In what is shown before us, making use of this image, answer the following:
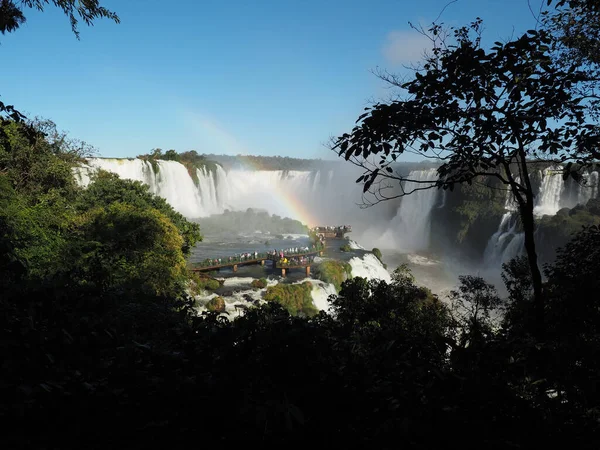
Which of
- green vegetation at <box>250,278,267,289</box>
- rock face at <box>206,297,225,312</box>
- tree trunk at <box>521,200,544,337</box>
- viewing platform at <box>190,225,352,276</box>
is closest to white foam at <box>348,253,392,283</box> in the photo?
viewing platform at <box>190,225,352,276</box>

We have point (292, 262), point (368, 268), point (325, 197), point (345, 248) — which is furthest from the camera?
point (325, 197)

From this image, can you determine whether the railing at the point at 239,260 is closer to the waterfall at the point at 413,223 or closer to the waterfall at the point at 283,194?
the waterfall at the point at 283,194

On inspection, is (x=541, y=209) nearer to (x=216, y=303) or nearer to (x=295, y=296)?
(x=295, y=296)

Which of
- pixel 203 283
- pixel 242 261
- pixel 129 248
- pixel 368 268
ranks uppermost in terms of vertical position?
pixel 129 248

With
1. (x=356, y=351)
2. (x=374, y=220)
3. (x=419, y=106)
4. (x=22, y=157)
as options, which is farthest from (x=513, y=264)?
(x=374, y=220)

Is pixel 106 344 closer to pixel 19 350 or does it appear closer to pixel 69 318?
pixel 19 350

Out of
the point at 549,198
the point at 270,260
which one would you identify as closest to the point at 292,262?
the point at 270,260

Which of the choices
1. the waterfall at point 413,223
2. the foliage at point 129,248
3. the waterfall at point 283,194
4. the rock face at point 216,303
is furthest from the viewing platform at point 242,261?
the waterfall at point 413,223
